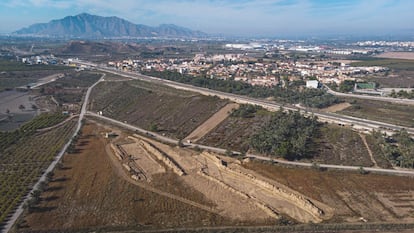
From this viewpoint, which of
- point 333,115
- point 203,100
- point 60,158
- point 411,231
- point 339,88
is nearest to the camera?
point 411,231

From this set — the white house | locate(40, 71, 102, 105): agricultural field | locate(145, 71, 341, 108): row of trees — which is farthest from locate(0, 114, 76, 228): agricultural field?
the white house

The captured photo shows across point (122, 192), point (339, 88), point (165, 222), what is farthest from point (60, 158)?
point (339, 88)

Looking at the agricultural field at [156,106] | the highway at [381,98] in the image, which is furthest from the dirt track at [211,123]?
the highway at [381,98]

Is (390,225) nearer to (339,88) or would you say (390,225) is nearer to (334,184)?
(334,184)

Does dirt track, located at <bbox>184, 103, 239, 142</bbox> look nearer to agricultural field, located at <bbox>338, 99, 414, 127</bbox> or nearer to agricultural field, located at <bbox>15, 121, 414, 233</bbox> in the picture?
agricultural field, located at <bbox>15, 121, 414, 233</bbox>

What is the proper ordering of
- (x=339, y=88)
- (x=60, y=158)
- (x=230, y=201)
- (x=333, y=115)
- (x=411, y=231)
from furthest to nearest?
1. (x=339, y=88)
2. (x=333, y=115)
3. (x=60, y=158)
4. (x=230, y=201)
5. (x=411, y=231)

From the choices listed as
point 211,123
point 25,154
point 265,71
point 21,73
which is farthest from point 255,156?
point 21,73

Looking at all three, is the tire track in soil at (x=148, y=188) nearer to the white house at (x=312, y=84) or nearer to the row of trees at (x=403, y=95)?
the white house at (x=312, y=84)
